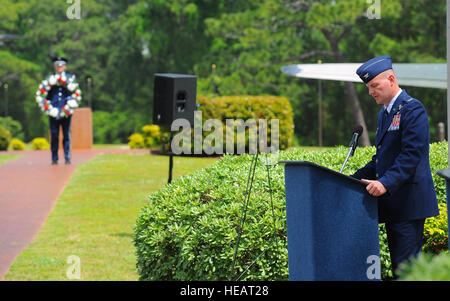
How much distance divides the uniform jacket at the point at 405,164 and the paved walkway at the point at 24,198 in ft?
15.1

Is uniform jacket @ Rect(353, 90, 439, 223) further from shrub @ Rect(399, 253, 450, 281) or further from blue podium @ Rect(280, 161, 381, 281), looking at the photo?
shrub @ Rect(399, 253, 450, 281)

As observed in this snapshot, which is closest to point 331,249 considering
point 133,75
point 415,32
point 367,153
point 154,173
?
point 367,153

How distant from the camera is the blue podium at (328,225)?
3.01 m

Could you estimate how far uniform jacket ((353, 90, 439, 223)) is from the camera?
131 inches

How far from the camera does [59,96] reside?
1719 centimetres

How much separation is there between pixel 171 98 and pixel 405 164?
5739 millimetres

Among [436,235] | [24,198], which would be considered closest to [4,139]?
[24,198]

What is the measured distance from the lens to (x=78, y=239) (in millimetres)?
8602

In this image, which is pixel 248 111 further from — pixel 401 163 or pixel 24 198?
pixel 401 163

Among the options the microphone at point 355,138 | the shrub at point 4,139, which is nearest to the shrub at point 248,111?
the shrub at point 4,139

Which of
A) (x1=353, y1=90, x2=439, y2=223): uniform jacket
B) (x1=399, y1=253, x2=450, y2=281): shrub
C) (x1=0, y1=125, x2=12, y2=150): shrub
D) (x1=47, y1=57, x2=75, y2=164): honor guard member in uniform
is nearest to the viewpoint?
(x1=399, y1=253, x2=450, y2=281): shrub

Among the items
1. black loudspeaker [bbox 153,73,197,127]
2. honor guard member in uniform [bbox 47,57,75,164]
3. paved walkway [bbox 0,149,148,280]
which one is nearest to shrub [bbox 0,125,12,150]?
paved walkway [bbox 0,149,148,280]

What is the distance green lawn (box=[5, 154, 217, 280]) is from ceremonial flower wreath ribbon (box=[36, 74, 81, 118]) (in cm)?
176

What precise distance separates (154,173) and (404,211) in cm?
1246
